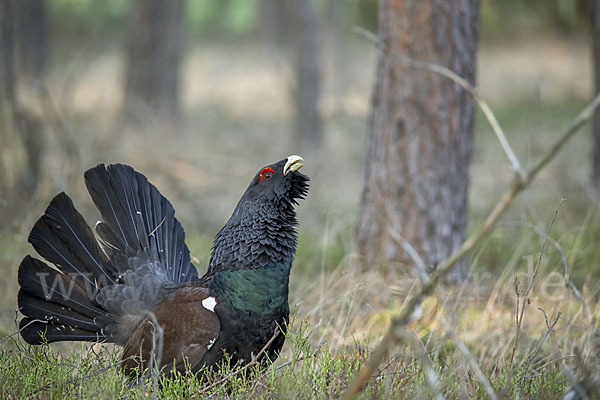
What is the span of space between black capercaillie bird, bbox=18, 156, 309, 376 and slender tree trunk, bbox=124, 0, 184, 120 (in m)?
8.40

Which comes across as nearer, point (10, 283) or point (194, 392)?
point (194, 392)

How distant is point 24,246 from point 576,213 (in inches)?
194

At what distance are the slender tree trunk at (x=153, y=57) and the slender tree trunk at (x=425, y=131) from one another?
7.85m

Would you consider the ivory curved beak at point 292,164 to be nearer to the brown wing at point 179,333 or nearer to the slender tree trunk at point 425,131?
the brown wing at point 179,333

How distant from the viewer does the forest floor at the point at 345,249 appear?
2869 millimetres

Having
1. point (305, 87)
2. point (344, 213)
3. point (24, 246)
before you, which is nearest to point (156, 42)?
point (305, 87)

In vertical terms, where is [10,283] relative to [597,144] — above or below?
below

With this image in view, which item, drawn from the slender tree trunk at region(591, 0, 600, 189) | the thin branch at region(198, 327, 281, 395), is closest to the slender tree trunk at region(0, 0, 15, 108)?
the thin branch at region(198, 327, 281, 395)

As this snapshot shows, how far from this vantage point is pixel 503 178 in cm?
872

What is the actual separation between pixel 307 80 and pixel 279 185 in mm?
7651

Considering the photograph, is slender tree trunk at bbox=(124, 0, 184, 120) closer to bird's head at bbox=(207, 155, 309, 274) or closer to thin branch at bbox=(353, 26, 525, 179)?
bird's head at bbox=(207, 155, 309, 274)

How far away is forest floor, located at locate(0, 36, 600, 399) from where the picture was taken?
2.87m

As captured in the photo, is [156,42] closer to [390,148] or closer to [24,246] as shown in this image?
[24,246]

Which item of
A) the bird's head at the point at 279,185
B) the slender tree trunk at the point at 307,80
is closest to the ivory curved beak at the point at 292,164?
the bird's head at the point at 279,185
